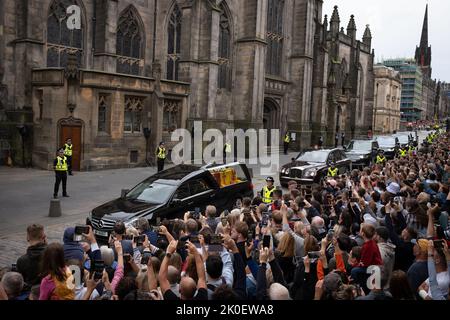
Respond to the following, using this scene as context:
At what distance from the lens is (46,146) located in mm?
20375

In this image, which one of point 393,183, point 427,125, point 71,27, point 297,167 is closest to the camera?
point 393,183

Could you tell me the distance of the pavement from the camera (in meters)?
10.4

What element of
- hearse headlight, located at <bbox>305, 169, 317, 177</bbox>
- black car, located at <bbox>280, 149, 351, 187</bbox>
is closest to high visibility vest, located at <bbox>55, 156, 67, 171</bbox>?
black car, located at <bbox>280, 149, 351, 187</bbox>

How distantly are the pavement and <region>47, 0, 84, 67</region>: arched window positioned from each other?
263 inches

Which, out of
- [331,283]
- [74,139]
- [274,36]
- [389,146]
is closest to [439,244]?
[331,283]

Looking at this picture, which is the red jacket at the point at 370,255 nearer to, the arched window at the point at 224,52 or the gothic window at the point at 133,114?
the gothic window at the point at 133,114

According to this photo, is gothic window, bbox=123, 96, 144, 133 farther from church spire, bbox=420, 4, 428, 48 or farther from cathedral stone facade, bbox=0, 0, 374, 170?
church spire, bbox=420, 4, 428, 48

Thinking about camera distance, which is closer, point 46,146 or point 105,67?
point 46,146

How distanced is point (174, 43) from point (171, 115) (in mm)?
6349

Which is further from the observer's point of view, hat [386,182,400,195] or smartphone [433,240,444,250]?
hat [386,182,400,195]

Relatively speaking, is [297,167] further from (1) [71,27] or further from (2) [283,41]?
(2) [283,41]

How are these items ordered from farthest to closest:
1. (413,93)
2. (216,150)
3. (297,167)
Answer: (413,93)
(216,150)
(297,167)
